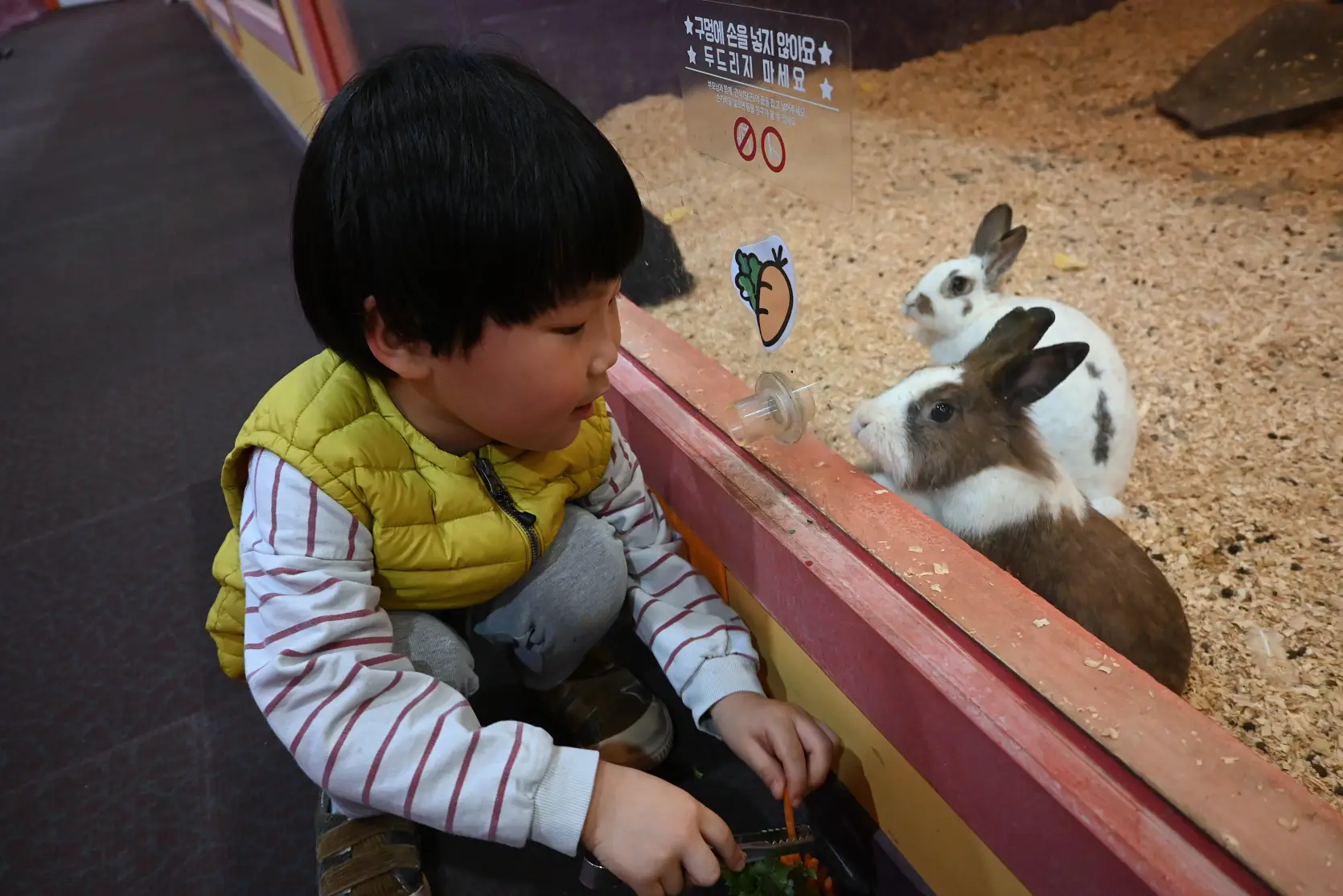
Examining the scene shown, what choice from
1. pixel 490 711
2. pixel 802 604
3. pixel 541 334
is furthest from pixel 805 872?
pixel 541 334

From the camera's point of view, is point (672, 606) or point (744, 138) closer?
point (744, 138)

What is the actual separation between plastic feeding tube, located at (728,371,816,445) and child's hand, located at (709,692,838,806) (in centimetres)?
29

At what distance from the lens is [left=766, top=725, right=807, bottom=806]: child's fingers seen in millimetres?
848

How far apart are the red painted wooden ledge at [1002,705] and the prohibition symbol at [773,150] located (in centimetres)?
30

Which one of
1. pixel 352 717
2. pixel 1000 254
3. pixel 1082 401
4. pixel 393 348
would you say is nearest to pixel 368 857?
pixel 352 717

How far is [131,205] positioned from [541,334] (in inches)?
134

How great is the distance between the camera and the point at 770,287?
37.1 inches

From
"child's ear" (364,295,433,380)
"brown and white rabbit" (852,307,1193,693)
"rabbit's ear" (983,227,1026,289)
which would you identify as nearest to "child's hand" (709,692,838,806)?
"brown and white rabbit" (852,307,1193,693)

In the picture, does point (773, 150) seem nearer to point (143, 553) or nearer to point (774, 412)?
point (774, 412)

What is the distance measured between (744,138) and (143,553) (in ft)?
4.05

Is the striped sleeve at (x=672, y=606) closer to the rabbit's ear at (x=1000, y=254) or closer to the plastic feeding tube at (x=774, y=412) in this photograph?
the plastic feeding tube at (x=774, y=412)

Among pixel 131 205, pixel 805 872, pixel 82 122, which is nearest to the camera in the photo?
pixel 805 872

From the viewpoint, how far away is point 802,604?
872mm

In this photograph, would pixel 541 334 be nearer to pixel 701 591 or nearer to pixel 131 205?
pixel 701 591
